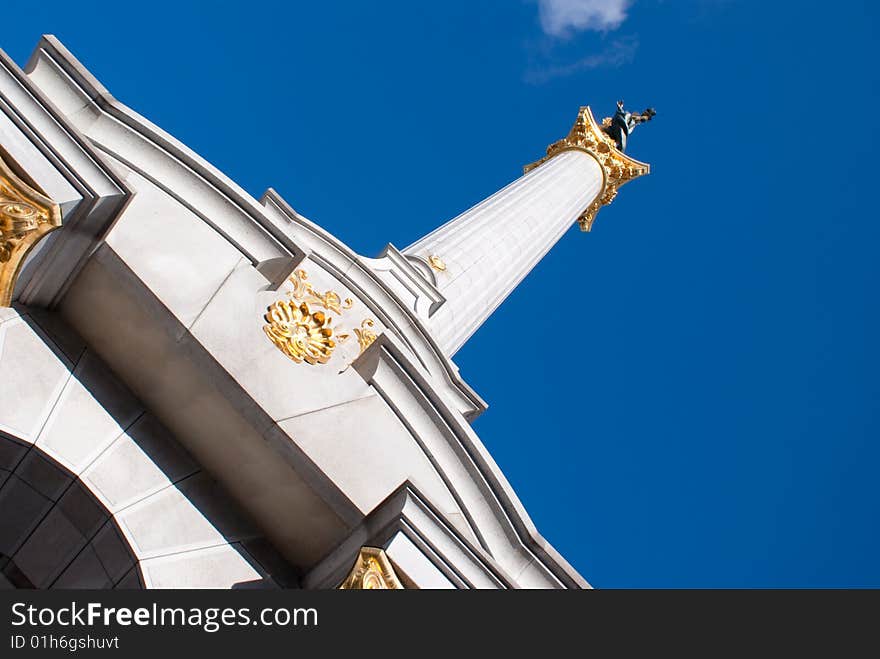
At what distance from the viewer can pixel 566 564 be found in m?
14.7

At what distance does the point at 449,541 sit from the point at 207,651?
3.86 metres

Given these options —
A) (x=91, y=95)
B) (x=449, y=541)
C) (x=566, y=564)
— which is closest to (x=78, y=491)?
(x=449, y=541)

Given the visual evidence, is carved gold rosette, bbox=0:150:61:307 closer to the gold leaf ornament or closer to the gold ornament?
the gold leaf ornament

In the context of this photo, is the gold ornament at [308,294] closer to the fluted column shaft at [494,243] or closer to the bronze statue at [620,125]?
the fluted column shaft at [494,243]

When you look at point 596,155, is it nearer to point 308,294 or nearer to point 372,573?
point 308,294

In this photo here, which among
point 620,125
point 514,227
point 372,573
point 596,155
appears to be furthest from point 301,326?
point 620,125

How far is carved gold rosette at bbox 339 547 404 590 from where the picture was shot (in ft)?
40.0

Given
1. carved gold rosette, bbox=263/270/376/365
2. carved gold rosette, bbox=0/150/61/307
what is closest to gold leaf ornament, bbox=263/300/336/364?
carved gold rosette, bbox=263/270/376/365

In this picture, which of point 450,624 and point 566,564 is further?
point 566,564

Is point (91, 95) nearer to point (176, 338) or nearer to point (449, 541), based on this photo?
point (176, 338)

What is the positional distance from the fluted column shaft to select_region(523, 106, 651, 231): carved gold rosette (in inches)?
145

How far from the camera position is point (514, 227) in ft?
123

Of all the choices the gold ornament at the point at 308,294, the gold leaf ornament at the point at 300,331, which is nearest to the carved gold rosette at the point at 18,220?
the gold leaf ornament at the point at 300,331

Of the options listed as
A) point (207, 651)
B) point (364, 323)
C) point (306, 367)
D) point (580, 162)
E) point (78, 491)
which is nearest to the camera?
point (207, 651)
